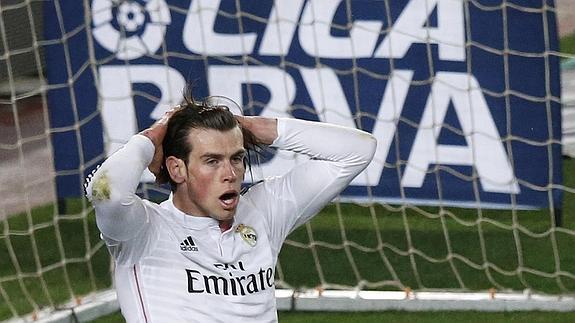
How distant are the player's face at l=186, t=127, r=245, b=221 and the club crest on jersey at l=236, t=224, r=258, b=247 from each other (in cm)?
13

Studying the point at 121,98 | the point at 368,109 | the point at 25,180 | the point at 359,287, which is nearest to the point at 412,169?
the point at 368,109

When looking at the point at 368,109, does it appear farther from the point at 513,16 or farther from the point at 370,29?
the point at 513,16

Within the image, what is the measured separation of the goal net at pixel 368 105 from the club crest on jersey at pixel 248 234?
2.76 m

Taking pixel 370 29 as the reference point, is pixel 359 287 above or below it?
below

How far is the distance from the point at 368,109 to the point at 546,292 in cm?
136

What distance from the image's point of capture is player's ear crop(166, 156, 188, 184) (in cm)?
427

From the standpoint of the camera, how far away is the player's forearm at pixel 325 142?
453 cm

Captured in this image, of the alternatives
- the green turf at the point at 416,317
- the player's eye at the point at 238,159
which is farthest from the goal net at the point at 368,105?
the player's eye at the point at 238,159

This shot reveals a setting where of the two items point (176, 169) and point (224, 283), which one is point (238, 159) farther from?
point (224, 283)

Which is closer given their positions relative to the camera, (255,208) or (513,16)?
(255,208)

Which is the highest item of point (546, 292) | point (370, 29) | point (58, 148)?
point (370, 29)

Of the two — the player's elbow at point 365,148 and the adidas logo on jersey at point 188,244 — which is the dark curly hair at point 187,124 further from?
the player's elbow at point 365,148

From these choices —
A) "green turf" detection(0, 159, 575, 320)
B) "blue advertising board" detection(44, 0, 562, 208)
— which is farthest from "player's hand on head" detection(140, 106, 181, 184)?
"blue advertising board" detection(44, 0, 562, 208)

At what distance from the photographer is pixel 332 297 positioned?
22.6 feet
